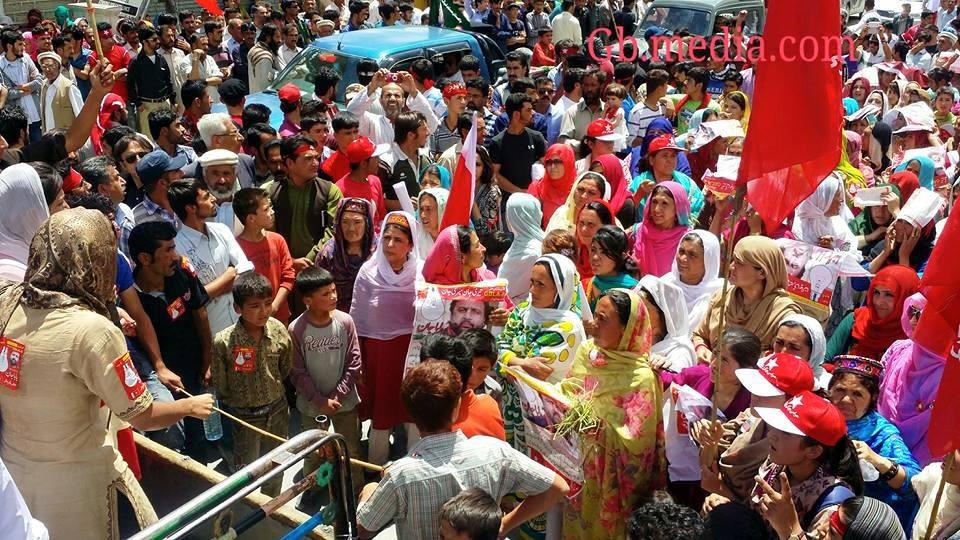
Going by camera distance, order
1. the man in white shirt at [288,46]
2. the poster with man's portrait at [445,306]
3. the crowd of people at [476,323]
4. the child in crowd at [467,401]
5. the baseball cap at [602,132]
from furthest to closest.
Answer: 1. the man in white shirt at [288,46]
2. the baseball cap at [602,132]
3. the poster with man's portrait at [445,306]
4. the child in crowd at [467,401]
5. the crowd of people at [476,323]

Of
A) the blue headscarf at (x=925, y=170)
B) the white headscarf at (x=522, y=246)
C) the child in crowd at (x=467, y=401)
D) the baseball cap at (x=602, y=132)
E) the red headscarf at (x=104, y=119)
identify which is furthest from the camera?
the red headscarf at (x=104, y=119)

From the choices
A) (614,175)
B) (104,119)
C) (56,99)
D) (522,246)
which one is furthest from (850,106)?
(56,99)

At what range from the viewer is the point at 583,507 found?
13.1 ft

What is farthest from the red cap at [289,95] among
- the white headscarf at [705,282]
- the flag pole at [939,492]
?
the flag pole at [939,492]

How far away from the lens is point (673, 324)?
447 centimetres

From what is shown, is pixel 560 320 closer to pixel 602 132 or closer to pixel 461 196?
pixel 461 196

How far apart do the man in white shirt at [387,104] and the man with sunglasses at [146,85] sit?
8.44 ft

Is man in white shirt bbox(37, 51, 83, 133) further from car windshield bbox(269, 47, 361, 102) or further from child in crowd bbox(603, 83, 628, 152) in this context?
child in crowd bbox(603, 83, 628, 152)

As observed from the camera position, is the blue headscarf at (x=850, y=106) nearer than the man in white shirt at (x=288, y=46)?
Yes

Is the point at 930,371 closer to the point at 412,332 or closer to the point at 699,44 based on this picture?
the point at 412,332

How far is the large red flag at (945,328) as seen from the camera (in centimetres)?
309

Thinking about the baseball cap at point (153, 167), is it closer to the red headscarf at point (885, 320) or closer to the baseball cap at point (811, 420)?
the baseball cap at point (811, 420)

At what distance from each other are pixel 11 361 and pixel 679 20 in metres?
13.8

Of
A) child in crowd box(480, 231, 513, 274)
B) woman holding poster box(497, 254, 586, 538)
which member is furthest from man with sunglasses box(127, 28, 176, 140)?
woman holding poster box(497, 254, 586, 538)
